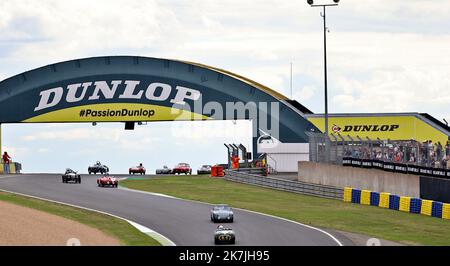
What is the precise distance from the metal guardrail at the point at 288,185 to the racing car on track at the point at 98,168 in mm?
17531

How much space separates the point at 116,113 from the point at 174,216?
36.2m

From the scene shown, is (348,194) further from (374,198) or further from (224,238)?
(224,238)

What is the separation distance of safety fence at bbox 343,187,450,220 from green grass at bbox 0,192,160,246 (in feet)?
48.7

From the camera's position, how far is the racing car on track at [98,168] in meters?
83.8

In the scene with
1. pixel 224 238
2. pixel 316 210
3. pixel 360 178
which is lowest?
pixel 224 238

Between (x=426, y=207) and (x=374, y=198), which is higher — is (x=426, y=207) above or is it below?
below

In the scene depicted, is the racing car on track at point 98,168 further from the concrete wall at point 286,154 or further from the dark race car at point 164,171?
the concrete wall at point 286,154

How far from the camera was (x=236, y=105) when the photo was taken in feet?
258

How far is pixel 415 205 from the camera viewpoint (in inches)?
1865

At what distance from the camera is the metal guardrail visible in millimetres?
55219

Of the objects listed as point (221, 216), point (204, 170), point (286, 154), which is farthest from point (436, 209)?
point (204, 170)

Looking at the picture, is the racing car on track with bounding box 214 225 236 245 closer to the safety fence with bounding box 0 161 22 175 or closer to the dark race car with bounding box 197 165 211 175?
the dark race car with bounding box 197 165 211 175

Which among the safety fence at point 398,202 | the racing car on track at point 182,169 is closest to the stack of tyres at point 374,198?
the safety fence at point 398,202
